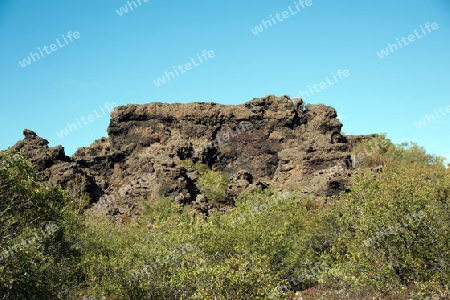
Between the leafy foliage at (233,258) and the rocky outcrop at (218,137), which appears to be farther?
the rocky outcrop at (218,137)

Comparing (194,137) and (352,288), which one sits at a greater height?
(194,137)

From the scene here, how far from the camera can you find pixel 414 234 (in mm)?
19016

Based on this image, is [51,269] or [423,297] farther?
[51,269]

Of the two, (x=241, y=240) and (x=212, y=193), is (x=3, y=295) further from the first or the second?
(x=212, y=193)

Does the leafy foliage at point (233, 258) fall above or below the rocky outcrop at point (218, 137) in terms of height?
below

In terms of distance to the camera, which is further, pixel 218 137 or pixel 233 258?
pixel 218 137

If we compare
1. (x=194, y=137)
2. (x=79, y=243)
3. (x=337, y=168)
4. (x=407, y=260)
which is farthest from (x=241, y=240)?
(x=194, y=137)

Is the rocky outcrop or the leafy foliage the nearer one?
the leafy foliage

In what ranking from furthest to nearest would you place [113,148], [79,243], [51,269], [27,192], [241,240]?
[113,148], [79,243], [241,240], [51,269], [27,192]

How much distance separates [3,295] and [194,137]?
263 feet

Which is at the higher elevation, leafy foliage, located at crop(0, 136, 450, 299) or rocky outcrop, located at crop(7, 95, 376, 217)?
rocky outcrop, located at crop(7, 95, 376, 217)

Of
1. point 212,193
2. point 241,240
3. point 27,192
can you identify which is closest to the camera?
point 27,192

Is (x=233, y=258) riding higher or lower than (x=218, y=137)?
lower

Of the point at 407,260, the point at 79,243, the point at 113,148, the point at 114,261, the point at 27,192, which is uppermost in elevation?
the point at 113,148
